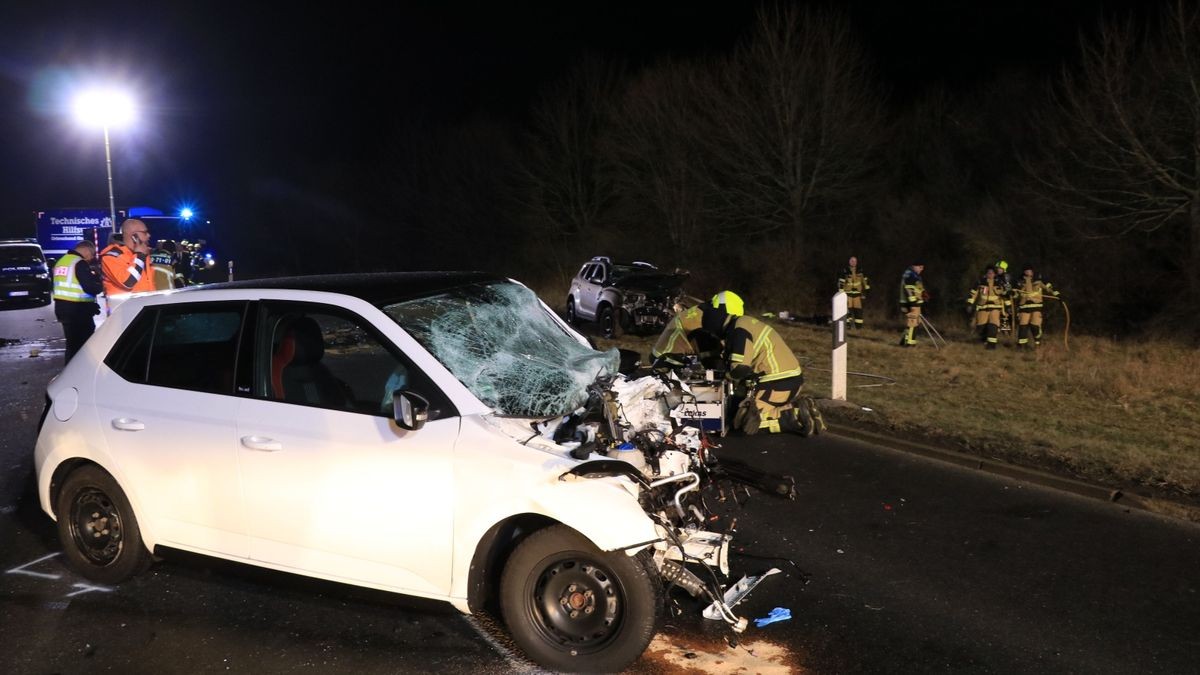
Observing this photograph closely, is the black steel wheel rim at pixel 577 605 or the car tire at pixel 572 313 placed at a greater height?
the car tire at pixel 572 313

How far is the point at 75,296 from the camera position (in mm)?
10500

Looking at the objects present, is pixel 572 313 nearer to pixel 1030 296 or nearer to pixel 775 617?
pixel 1030 296

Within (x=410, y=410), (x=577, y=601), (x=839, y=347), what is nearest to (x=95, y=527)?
(x=410, y=410)

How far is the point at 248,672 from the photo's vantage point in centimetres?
397

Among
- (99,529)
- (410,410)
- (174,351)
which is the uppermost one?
(174,351)

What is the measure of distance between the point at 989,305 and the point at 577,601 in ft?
45.9

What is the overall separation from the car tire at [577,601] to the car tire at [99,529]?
221 cm

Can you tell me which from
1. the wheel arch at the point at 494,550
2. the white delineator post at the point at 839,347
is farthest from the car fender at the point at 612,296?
the wheel arch at the point at 494,550

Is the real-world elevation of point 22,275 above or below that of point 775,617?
above

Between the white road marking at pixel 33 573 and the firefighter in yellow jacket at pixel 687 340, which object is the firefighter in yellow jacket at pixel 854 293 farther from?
the white road marking at pixel 33 573

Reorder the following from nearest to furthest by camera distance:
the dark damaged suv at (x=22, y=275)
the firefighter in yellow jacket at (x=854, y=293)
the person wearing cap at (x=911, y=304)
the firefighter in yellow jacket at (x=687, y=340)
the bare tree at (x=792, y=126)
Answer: the firefighter in yellow jacket at (x=687, y=340), the person wearing cap at (x=911, y=304), the firefighter in yellow jacket at (x=854, y=293), the dark damaged suv at (x=22, y=275), the bare tree at (x=792, y=126)

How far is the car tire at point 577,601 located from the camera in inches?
149

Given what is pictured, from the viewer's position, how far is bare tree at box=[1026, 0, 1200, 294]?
17.4 metres

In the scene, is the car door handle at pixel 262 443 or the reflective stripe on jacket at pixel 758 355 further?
the reflective stripe on jacket at pixel 758 355
